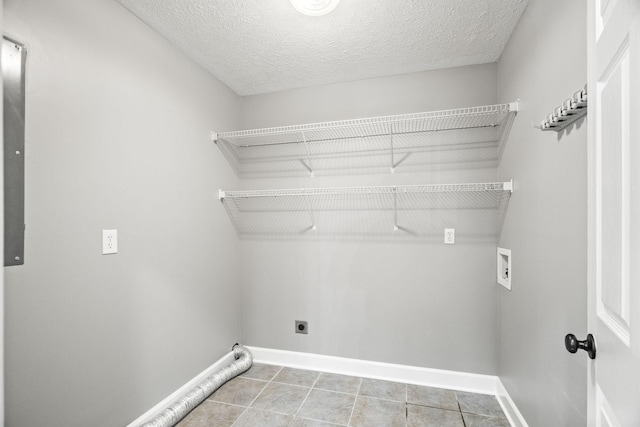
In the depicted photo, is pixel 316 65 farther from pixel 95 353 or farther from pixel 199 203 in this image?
pixel 95 353

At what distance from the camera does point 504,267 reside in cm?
195

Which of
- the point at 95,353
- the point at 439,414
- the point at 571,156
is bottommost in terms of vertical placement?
the point at 439,414

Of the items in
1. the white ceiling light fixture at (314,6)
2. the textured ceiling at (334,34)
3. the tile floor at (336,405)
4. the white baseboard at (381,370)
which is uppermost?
the textured ceiling at (334,34)

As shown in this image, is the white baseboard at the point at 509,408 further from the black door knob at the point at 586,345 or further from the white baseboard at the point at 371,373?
the black door knob at the point at 586,345

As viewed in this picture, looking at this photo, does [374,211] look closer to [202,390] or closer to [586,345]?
[586,345]

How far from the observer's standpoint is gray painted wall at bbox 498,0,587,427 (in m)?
1.09

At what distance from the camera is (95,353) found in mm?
1421

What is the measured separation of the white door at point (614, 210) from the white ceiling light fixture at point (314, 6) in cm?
113

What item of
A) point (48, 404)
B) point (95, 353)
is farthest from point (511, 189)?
point (48, 404)

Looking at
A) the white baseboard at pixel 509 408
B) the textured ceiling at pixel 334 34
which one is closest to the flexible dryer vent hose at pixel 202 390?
the white baseboard at pixel 509 408

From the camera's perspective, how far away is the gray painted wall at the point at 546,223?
1091 mm

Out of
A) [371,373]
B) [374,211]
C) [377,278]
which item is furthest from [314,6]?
[371,373]

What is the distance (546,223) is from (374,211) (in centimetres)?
116

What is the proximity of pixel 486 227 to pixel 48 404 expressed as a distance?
2.65m
